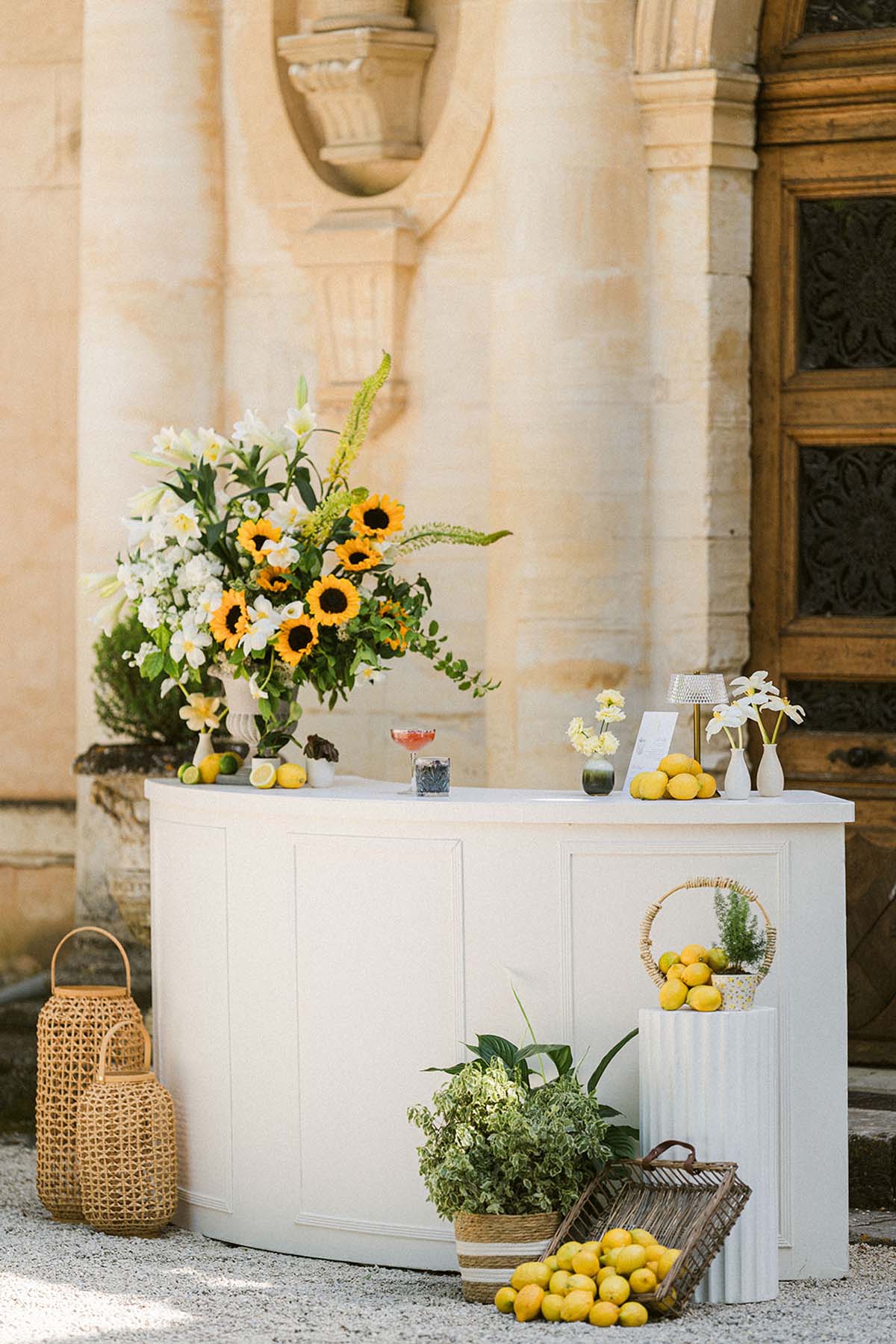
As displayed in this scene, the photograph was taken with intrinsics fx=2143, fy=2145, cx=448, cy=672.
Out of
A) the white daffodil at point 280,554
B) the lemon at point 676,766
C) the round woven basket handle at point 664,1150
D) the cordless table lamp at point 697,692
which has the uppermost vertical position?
the white daffodil at point 280,554

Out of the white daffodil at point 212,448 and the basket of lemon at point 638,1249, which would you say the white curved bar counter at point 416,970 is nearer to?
the basket of lemon at point 638,1249

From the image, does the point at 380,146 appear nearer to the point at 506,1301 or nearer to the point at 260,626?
the point at 260,626

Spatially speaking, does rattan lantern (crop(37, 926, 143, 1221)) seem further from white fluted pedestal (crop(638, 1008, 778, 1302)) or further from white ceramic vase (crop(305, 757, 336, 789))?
white fluted pedestal (crop(638, 1008, 778, 1302))

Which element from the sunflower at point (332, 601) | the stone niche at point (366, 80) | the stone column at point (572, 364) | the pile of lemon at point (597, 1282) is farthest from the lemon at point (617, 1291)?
the stone niche at point (366, 80)

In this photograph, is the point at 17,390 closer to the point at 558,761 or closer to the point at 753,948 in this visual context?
the point at 558,761

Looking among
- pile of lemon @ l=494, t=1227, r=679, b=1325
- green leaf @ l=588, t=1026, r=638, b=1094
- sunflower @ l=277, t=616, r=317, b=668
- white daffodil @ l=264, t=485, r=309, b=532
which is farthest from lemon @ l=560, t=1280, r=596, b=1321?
white daffodil @ l=264, t=485, r=309, b=532

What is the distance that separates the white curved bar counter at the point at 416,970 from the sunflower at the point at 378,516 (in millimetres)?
693

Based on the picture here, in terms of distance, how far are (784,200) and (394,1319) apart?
13.4ft

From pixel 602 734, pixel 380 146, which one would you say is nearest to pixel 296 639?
pixel 602 734

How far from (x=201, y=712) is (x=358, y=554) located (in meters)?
0.64

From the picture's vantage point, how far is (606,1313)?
448 cm

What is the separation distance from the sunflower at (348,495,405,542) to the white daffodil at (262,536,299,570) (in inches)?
8.8

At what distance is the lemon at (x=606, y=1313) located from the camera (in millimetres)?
4480

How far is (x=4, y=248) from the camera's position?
8820 millimetres
